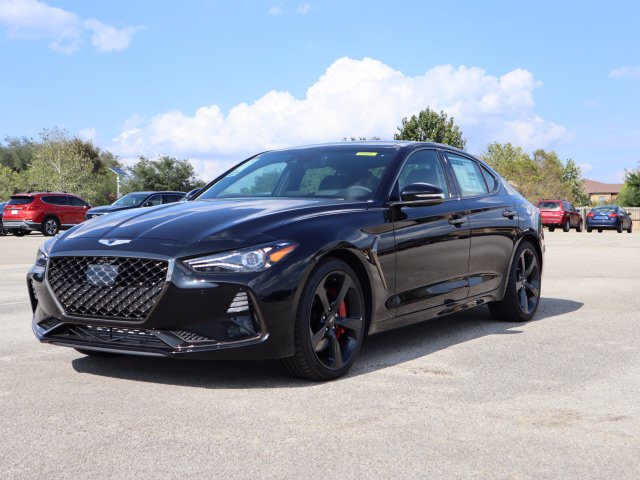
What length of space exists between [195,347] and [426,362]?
5.94 feet

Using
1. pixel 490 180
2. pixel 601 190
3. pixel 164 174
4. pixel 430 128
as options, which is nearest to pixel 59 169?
pixel 164 174

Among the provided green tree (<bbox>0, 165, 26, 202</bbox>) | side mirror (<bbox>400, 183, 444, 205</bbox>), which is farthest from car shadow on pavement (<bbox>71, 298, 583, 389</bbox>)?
green tree (<bbox>0, 165, 26, 202</bbox>)

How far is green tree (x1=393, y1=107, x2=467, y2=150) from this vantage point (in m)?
77.1

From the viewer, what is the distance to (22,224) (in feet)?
101

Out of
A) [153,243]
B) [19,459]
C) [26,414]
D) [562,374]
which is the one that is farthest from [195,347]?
[562,374]

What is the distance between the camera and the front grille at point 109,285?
4750 millimetres

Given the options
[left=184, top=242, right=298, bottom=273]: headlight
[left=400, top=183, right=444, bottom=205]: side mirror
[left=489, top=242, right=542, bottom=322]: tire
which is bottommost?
[left=489, top=242, right=542, bottom=322]: tire

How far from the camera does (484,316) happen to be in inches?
322

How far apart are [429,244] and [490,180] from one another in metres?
1.84

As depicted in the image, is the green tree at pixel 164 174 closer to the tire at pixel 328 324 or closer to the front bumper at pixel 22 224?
the front bumper at pixel 22 224

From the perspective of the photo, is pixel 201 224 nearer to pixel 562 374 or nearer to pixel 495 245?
pixel 562 374

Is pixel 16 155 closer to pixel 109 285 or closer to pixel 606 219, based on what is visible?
pixel 606 219

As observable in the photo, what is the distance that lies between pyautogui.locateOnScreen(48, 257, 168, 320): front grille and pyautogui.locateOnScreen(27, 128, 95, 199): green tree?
2613 inches

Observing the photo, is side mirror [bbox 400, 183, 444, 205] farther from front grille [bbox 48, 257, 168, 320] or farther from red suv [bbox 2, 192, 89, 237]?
red suv [bbox 2, 192, 89, 237]
